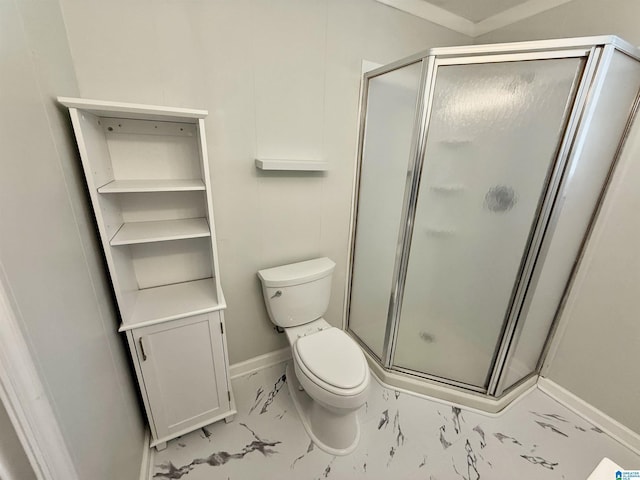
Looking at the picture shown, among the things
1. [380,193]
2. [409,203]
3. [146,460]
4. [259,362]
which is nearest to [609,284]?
[409,203]

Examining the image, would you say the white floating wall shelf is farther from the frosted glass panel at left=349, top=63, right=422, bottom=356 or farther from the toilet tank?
the toilet tank

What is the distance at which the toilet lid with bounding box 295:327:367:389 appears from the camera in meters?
1.17

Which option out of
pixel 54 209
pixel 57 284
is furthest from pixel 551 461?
pixel 54 209

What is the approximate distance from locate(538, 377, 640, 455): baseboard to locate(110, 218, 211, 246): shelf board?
218 centimetres

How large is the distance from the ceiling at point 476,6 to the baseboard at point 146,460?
2.76 m

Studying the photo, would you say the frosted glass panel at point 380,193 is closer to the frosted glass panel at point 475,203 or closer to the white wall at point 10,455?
the frosted glass panel at point 475,203

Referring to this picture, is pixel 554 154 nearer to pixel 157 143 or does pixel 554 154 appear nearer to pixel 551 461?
pixel 551 461

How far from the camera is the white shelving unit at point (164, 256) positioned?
1003mm

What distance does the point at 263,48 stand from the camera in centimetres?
122

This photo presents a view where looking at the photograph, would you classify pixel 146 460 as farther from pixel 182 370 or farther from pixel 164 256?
pixel 164 256

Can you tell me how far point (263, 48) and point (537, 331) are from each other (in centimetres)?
210

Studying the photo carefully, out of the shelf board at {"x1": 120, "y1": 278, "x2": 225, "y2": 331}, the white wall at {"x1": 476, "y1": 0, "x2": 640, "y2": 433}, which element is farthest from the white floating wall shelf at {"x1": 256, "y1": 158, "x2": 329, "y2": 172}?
the white wall at {"x1": 476, "y1": 0, "x2": 640, "y2": 433}

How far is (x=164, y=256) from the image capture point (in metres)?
1.27

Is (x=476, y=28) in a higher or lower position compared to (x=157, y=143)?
higher
